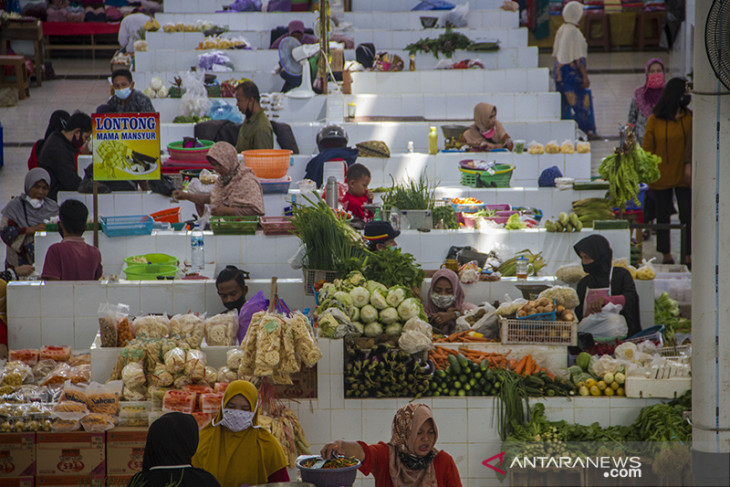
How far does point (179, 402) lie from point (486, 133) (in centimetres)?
678

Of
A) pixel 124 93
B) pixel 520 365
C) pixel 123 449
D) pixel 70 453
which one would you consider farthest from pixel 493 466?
pixel 124 93

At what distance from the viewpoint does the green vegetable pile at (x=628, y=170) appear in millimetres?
9086

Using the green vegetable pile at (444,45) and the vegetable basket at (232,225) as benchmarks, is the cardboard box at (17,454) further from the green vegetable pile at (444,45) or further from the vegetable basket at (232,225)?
the green vegetable pile at (444,45)

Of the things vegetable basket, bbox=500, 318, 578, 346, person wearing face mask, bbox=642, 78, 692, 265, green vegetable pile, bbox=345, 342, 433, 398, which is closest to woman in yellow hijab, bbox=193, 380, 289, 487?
green vegetable pile, bbox=345, 342, 433, 398

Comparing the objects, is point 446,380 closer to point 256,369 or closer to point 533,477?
point 533,477

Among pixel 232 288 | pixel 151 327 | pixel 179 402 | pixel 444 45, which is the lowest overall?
pixel 179 402

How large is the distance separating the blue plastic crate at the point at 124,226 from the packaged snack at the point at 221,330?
1.73m

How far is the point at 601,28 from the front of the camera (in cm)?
1909

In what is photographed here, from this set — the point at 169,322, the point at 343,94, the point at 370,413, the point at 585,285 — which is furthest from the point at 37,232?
the point at 343,94

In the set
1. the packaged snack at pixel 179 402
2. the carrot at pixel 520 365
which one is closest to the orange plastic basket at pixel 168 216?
the packaged snack at pixel 179 402

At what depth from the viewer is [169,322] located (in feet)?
21.4

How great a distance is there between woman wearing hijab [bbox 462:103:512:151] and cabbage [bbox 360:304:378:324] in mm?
5579

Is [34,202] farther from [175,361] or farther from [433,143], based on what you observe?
[433,143]

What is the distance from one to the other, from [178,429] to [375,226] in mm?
3269
